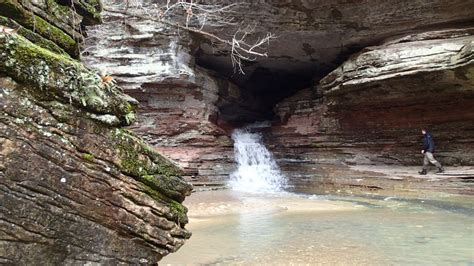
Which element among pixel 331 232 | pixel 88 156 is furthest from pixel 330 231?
pixel 88 156

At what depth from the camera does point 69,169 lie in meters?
A: 3.62

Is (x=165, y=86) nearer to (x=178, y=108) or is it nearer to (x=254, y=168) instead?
(x=178, y=108)

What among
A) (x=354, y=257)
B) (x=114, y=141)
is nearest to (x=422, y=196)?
(x=354, y=257)

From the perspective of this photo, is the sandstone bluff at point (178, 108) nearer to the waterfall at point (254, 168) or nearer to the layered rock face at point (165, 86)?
the layered rock face at point (165, 86)

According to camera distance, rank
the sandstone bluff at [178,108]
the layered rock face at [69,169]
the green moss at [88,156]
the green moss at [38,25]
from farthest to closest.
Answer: the green moss at [38,25] < the green moss at [88,156] < the sandstone bluff at [178,108] < the layered rock face at [69,169]

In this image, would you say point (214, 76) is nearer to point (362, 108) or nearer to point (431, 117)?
point (362, 108)

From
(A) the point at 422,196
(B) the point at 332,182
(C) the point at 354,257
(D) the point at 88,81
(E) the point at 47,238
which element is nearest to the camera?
(E) the point at 47,238

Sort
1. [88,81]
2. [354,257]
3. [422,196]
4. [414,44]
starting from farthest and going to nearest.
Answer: [414,44] → [422,196] → [354,257] → [88,81]

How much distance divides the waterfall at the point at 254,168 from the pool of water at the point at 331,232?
4985mm

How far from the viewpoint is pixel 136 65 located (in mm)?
17188

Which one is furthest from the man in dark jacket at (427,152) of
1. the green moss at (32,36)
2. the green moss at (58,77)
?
the green moss at (32,36)

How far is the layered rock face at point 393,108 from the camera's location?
1389cm

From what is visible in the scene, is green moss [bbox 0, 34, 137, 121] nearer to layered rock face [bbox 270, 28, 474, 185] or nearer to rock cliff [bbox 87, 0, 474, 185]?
rock cliff [bbox 87, 0, 474, 185]

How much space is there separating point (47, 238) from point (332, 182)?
14.2 m
